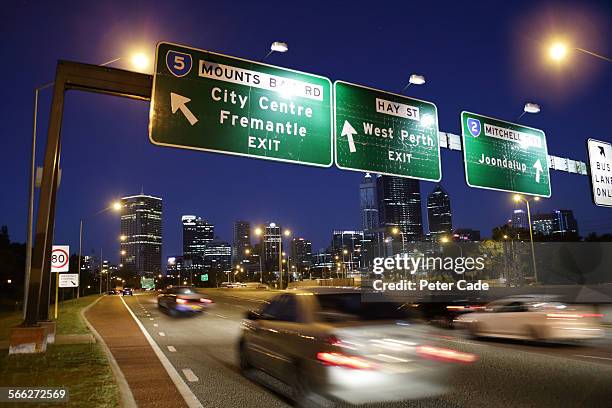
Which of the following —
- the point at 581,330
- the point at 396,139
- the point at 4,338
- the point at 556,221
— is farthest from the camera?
the point at 556,221

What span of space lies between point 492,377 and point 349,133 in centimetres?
617

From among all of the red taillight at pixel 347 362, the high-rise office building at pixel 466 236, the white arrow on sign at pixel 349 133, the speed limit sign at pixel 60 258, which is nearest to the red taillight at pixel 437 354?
the red taillight at pixel 347 362

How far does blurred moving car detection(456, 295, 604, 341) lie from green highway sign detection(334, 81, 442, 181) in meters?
5.15

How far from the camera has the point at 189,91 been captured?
9719 mm

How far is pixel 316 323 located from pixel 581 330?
1027cm

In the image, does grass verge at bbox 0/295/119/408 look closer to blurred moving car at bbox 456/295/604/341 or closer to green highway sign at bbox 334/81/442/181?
green highway sign at bbox 334/81/442/181

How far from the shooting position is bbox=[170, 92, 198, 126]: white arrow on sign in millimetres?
9586

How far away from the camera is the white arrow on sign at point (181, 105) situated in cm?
959

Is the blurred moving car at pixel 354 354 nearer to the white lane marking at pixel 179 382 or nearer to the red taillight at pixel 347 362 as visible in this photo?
the red taillight at pixel 347 362

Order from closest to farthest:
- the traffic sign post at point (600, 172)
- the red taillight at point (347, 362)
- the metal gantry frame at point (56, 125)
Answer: the red taillight at point (347, 362), the metal gantry frame at point (56, 125), the traffic sign post at point (600, 172)

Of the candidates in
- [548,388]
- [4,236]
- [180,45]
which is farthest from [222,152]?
[4,236]

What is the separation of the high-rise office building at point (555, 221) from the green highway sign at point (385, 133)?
12260 cm

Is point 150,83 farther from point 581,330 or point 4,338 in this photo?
point 581,330

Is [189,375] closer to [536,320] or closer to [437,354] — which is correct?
[437,354]
